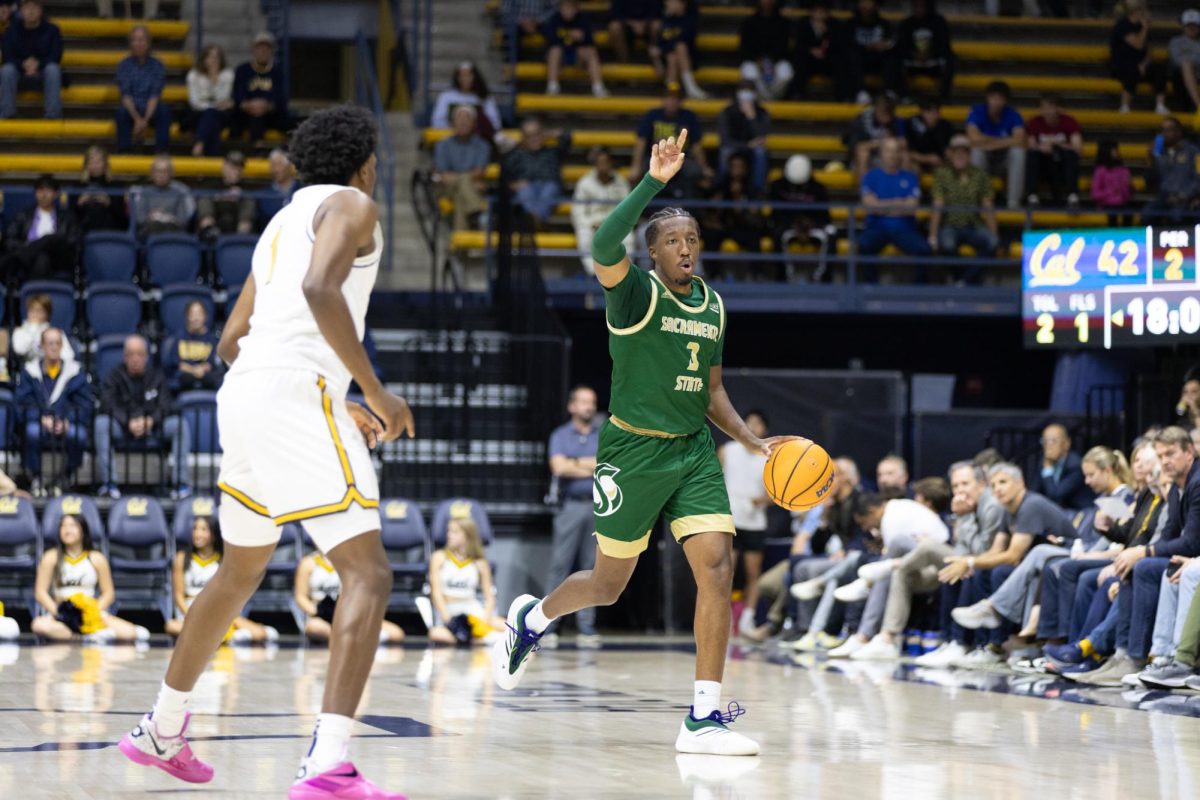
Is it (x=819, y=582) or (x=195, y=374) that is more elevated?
(x=195, y=374)

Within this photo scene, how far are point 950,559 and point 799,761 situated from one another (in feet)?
18.2

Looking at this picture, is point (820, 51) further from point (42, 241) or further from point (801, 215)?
point (42, 241)

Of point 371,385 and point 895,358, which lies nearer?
point 371,385

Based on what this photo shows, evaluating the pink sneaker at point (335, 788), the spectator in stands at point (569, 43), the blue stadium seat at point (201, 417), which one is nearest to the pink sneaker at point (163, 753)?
the pink sneaker at point (335, 788)

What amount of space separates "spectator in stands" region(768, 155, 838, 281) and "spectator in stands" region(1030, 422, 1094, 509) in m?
4.68

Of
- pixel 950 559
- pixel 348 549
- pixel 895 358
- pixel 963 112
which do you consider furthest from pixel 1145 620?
pixel 963 112

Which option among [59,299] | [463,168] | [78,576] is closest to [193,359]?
[59,299]

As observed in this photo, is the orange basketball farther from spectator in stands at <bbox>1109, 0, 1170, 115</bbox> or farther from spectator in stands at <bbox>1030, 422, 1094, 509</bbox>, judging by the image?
spectator in stands at <bbox>1109, 0, 1170, 115</bbox>

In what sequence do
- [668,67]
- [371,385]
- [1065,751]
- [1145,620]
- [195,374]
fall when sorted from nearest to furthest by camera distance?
[371,385]
[1065,751]
[1145,620]
[195,374]
[668,67]

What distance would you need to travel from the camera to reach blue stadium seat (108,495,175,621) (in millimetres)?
13094

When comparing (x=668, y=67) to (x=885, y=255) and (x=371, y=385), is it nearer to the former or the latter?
(x=885, y=255)

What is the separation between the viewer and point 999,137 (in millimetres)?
19047

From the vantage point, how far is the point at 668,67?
19.7m

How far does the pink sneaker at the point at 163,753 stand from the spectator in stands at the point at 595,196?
1223cm
